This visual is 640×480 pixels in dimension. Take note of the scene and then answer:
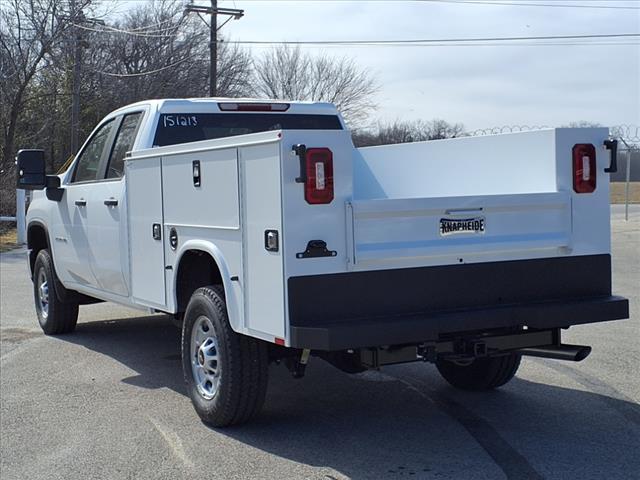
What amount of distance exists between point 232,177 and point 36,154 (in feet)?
12.4

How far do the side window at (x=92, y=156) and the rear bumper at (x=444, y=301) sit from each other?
3.80 meters

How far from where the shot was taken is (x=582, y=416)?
5.82 metres

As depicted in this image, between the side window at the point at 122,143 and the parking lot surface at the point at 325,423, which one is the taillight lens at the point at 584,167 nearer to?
the parking lot surface at the point at 325,423

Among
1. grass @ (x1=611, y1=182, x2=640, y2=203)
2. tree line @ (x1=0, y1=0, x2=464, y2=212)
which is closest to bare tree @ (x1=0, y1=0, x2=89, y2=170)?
tree line @ (x1=0, y1=0, x2=464, y2=212)

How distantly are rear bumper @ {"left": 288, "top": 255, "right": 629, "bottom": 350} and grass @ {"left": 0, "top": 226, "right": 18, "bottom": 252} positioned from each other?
1749 centimetres

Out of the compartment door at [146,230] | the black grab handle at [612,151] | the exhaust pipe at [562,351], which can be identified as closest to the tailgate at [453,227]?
the black grab handle at [612,151]

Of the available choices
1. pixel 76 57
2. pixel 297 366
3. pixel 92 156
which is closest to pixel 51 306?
pixel 92 156

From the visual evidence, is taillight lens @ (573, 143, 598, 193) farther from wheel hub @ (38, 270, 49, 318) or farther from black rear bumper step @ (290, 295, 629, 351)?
wheel hub @ (38, 270, 49, 318)

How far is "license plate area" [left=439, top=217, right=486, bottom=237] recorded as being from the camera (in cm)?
504

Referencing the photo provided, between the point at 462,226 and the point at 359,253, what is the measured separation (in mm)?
710

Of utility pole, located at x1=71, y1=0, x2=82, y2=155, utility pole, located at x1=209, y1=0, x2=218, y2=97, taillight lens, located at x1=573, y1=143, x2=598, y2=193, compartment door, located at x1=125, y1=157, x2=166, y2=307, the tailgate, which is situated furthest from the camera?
utility pole, located at x1=209, y1=0, x2=218, y2=97

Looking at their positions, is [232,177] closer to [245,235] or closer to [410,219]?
[245,235]

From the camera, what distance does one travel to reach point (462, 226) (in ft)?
→ 16.7

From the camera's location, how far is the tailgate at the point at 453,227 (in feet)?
15.8
